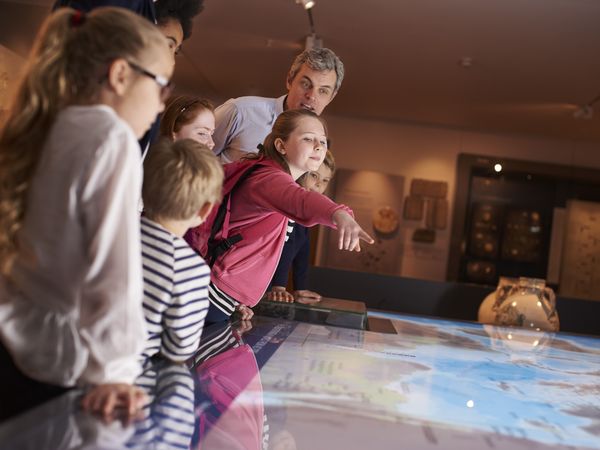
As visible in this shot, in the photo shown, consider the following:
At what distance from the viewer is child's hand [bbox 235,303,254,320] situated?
211 centimetres

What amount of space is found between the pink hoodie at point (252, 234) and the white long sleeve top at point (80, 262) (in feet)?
3.02

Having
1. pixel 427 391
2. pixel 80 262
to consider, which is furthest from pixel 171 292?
pixel 427 391

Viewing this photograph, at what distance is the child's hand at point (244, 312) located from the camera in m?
2.11

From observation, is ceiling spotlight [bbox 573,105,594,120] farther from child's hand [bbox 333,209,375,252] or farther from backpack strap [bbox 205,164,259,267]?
child's hand [bbox 333,209,375,252]

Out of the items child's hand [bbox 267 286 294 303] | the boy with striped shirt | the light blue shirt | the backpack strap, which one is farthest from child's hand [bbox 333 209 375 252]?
the light blue shirt

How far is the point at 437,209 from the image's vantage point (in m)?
9.89

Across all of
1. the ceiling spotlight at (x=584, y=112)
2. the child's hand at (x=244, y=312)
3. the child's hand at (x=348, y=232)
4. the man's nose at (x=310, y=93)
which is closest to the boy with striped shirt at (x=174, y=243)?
the child's hand at (x=348, y=232)

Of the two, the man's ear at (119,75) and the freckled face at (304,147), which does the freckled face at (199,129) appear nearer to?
the freckled face at (304,147)

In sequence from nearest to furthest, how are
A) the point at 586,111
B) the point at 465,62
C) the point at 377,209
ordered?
the point at 465,62, the point at 586,111, the point at 377,209

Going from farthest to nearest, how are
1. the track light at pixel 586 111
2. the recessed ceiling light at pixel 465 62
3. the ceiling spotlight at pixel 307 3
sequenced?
the track light at pixel 586 111, the recessed ceiling light at pixel 465 62, the ceiling spotlight at pixel 307 3

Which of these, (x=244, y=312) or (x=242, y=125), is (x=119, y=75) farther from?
(x=242, y=125)

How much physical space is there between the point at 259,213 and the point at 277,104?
3.91ft

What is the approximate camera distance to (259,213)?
2.01 meters

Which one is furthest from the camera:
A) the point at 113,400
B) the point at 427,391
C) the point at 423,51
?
the point at 423,51
